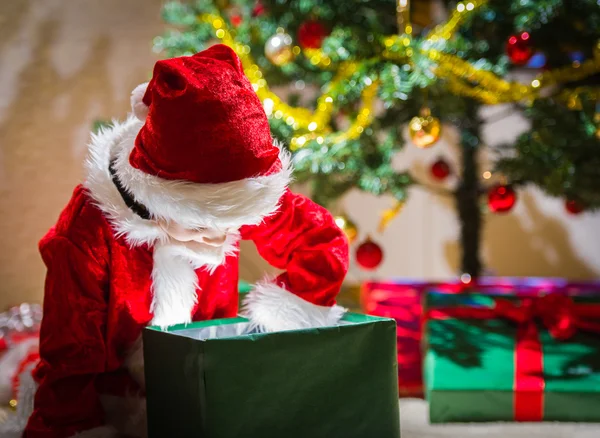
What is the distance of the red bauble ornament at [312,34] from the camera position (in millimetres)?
1311

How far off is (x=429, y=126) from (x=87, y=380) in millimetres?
782

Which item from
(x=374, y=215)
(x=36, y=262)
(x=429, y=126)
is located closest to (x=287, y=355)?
(x=429, y=126)

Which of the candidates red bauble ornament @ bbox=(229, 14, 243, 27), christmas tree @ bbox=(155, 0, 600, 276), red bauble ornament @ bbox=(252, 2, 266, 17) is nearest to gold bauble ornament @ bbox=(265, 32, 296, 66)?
christmas tree @ bbox=(155, 0, 600, 276)

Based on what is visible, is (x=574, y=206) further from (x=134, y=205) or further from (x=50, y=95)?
(x=50, y=95)

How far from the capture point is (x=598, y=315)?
3.90 ft

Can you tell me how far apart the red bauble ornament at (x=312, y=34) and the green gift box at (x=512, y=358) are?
0.55m

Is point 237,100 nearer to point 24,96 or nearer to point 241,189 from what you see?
point 241,189

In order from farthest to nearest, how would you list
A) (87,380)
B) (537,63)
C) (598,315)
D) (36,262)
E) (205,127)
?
1. (537,63)
2. (36,262)
3. (598,315)
4. (87,380)
5. (205,127)

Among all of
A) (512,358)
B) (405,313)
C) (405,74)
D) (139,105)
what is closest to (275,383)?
(139,105)

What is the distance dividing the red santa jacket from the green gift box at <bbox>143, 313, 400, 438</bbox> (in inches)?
3.2

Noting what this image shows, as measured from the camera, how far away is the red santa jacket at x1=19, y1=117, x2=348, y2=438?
2.69 ft

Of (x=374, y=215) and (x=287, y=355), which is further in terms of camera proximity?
(x=374, y=215)

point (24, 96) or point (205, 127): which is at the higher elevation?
point (24, 96)

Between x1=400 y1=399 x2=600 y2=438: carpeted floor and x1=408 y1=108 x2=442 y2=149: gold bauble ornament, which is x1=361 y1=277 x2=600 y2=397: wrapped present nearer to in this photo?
x1=400 y1=399 x2=600 y2=438: carpeted floor
